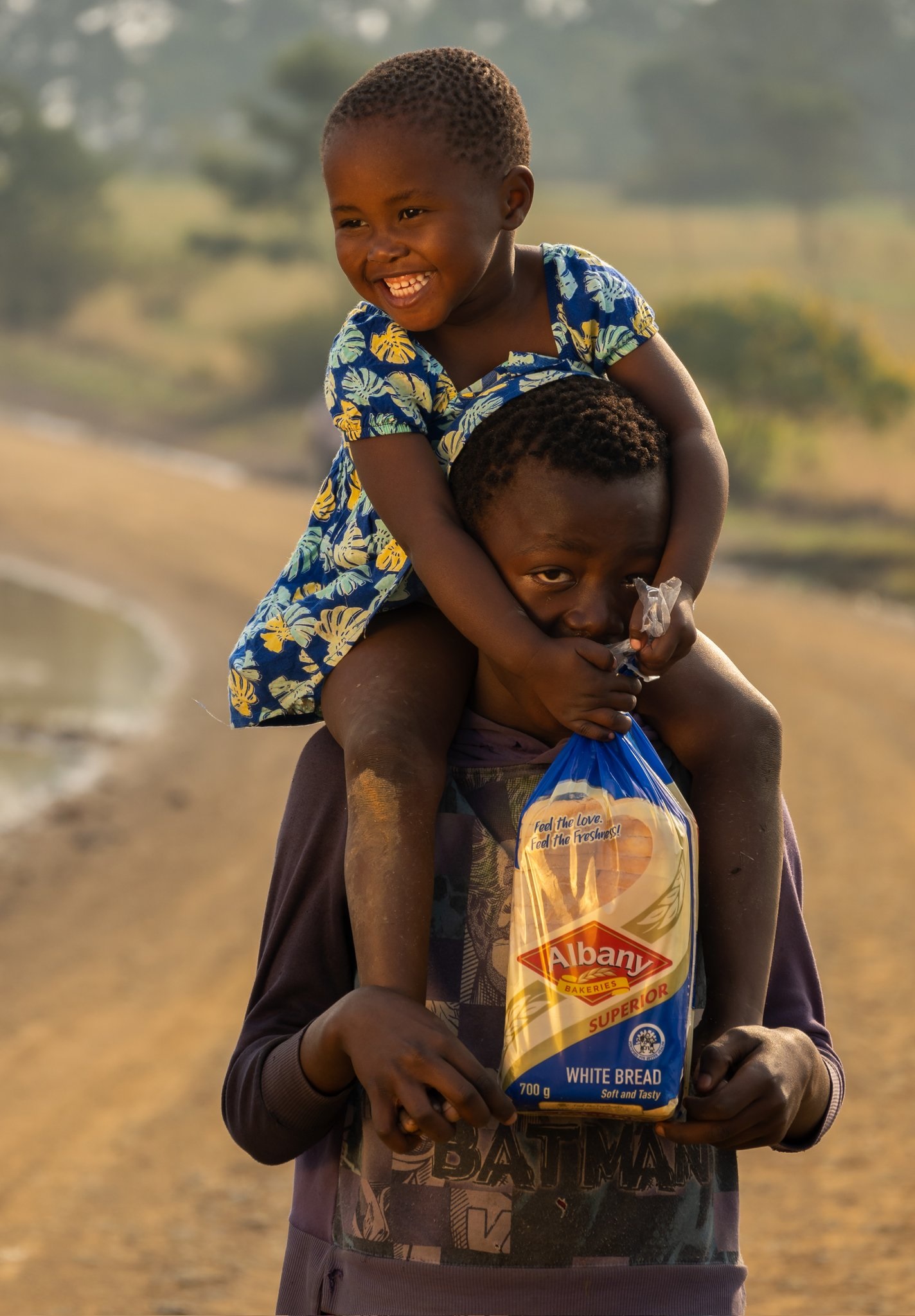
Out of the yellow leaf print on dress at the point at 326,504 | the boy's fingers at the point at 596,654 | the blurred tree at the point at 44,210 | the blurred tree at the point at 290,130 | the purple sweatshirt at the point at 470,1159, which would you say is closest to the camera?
the boy's fingers at the point at 596,654

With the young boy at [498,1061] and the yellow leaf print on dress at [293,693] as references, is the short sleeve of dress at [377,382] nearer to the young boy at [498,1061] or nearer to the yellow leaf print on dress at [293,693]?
the young boy at [498,1061]

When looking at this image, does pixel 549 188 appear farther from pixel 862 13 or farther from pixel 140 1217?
pixel 140 1217

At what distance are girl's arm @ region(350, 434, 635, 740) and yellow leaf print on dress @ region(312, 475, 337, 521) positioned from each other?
18cm

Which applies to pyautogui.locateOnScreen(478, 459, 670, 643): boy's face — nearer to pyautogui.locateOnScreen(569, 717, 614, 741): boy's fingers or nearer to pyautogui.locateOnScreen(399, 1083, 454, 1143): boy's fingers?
pyautogui.locateOnScreen(569, 717, 614, 741): boy's fingers

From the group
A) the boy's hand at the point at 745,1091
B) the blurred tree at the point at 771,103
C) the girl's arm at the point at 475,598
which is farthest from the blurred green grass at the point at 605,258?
the boy's hand at the point at 745,1091

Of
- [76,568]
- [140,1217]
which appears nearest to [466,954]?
[140,1217]

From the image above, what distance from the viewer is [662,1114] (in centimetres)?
158

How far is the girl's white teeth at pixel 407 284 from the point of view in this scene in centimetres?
194

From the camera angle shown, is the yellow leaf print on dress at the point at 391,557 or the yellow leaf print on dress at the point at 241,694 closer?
the yellow leaf print on dress at the point at 391,557

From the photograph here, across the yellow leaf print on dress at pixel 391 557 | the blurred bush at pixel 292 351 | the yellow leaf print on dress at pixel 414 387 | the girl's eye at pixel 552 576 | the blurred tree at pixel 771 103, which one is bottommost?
the girl's eye at pixel 552 576

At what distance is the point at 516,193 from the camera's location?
204cm

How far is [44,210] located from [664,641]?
46.2 metres

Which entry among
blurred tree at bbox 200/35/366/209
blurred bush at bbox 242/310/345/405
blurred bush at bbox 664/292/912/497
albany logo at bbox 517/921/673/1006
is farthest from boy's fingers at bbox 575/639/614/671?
blurred tree at bbox 200/35/366/209

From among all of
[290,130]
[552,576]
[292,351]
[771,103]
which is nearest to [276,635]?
[552,576]
